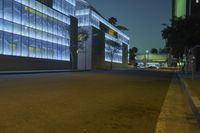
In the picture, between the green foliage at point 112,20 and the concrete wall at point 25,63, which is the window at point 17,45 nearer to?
the concrete wall at point 25,63

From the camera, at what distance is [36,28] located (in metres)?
55.8

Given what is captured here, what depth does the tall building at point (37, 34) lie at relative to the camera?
4759 cm

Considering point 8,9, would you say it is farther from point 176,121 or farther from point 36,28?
point 176,121

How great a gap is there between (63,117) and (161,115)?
3104 millimetres

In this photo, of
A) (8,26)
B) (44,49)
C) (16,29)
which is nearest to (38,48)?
(44,49)

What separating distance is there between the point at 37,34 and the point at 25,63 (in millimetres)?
6711

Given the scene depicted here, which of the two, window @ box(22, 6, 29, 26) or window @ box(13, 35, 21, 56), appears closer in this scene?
window @ box(13, 35, 21, 56)

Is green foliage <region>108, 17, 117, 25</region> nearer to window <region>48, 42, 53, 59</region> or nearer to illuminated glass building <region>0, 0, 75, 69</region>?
illuminated glass building <region>0, 0, 75, 69</region>

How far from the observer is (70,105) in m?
11.0

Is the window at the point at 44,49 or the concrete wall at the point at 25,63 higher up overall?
the window at the point at 44,49

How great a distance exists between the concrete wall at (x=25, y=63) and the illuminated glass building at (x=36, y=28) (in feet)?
1.75

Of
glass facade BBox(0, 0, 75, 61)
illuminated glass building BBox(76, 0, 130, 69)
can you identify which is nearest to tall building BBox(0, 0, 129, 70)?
glass facade BBox(0, 0, 75, 61)

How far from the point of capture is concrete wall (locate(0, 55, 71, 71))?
154ft

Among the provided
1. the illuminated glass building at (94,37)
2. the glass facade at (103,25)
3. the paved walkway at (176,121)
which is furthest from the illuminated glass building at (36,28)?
the paved walkway at (176,121)
